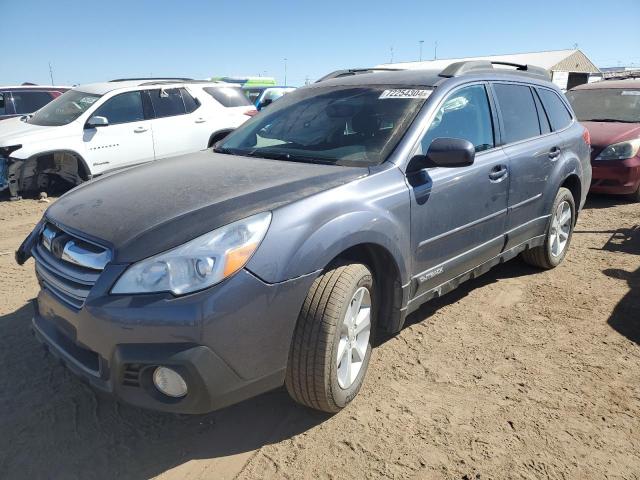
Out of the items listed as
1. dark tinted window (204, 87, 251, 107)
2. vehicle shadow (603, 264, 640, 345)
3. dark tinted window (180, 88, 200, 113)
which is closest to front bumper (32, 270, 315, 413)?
vehicle shadow (603, 264, 640, 345)

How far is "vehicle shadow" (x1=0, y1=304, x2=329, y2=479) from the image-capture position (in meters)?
2.30

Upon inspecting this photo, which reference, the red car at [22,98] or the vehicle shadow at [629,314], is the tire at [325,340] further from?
the red car at [22,98]

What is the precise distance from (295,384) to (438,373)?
3.48ft

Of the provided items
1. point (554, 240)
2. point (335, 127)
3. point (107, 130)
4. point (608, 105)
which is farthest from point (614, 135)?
point (107, 130)

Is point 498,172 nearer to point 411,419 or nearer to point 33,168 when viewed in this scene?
point 411,419

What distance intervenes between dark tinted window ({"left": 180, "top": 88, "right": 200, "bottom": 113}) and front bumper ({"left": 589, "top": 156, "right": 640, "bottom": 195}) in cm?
647

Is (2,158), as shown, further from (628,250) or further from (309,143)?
(628,250)

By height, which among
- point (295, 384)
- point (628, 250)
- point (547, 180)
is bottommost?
point (628, 250)

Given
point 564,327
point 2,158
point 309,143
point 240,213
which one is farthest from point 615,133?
point 2,158

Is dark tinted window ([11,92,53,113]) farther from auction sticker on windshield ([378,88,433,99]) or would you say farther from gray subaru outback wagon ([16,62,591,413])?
auction sticker on windshield ([378,88,433,99])

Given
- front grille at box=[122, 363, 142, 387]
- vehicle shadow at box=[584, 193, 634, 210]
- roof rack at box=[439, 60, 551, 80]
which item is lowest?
vehicle shadow at box=[584, 193, 634, 210]

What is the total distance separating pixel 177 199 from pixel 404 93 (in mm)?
1667

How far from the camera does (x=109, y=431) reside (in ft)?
8.29

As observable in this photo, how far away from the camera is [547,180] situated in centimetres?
420
